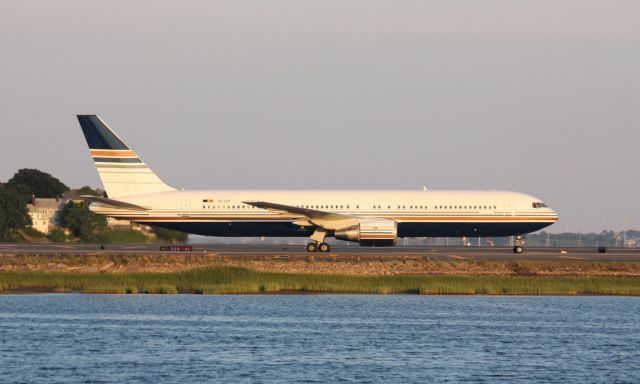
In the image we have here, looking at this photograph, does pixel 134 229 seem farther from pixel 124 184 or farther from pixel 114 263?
pixel 114 263

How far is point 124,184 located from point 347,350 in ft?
151

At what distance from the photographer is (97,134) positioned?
83.8 m

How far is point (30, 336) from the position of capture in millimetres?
42906

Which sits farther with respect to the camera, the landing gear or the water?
the landing gear

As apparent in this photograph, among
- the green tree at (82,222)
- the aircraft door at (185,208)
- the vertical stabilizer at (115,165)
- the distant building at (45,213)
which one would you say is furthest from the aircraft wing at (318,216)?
the distant building at (45,213)

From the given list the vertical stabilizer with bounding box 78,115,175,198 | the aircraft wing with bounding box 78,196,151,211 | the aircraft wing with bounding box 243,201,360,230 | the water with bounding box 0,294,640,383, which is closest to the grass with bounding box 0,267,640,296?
the water with bounding box 0,294,640,383

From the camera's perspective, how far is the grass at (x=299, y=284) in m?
61.5

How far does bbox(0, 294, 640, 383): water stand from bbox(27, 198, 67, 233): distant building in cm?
8089

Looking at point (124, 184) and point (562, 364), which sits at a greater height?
point (124, 184)

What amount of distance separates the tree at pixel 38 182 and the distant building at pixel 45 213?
12189 mm

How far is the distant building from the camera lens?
137875mm

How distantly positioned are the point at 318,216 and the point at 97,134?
18901 mm

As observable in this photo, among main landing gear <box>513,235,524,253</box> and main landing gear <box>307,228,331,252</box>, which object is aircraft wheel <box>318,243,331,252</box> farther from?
main landing gear <box>513,235,524,253</box>

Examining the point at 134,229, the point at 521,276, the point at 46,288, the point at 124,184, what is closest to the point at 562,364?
the point at 521,276
